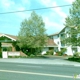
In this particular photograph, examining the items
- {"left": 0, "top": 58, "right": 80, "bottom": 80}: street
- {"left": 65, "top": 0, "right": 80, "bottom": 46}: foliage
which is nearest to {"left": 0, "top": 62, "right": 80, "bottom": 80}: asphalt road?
{"left": 0, "top": 58, "right": 80, "bottom": 80}: street

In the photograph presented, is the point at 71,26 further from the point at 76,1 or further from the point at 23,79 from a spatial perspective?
the point at 23,79

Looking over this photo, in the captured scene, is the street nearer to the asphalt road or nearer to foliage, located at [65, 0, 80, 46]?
→ the asphalt road

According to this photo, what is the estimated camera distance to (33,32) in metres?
49.1

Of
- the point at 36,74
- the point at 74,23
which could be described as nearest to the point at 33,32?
the point at 74,23

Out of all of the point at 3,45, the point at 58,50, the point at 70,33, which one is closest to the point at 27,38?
the point at 3,45

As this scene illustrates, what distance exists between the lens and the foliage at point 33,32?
48531 mm

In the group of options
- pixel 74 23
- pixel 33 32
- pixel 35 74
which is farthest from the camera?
pixel 33 32

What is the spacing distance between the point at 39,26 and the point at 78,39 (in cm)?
1602

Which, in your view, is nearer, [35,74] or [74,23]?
[35,74]

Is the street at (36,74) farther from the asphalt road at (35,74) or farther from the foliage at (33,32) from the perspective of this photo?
the foliage at (33,32)

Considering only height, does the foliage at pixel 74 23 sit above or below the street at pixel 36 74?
above

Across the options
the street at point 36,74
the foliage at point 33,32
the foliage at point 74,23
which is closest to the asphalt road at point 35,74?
the street at point 36,74

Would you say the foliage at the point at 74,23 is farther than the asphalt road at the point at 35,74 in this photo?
Yes

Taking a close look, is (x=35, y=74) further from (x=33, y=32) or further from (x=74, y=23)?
(x=33, y=32)
